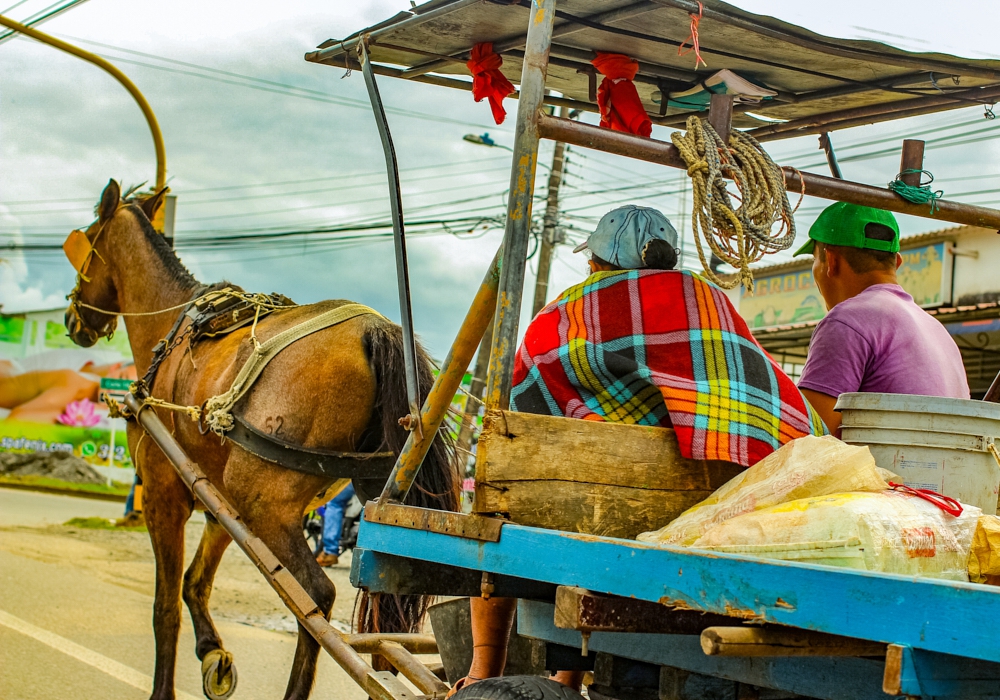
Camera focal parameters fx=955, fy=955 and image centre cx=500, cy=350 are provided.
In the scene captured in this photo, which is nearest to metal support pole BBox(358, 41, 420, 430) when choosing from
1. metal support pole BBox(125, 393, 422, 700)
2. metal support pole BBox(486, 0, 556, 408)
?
metal support pole BBox(486, 0, 556, 408)

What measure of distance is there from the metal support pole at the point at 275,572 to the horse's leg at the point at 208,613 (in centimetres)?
33

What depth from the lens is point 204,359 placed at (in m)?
4.41

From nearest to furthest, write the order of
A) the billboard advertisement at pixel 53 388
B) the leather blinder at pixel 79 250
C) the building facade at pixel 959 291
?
the leather blinder at pixel 79 250 < the building facade at pixel 959 291 < the billboard advertisement at pixel 53 388

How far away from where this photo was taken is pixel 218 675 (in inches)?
166

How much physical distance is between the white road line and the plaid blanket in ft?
11.3

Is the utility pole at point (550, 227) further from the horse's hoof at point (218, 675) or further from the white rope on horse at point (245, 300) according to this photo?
the horse's hoof at point (218, 675)

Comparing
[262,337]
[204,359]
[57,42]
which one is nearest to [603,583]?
[262,337]

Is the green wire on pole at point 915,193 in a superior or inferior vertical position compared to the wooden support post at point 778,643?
superior

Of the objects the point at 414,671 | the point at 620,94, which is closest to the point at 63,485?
the point at 414,671

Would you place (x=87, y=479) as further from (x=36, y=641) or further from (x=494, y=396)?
(x=494, y=396)

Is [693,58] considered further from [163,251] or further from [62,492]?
[62,492]

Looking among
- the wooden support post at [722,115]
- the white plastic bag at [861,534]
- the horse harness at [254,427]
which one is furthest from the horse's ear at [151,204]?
the white plastic bag at [861,534]

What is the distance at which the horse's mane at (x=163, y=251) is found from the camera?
5.10m

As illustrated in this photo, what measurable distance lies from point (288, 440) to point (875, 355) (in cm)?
230
